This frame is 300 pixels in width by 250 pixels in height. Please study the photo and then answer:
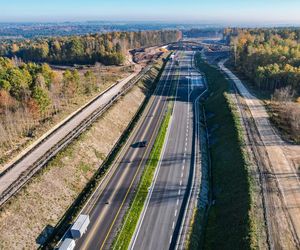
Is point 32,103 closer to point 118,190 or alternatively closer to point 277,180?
point 118,190

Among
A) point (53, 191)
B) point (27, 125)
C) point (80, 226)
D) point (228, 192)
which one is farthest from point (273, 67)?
point (80, 226)

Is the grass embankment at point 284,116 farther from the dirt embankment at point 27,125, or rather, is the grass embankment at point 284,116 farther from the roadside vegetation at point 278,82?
the dirt embankment at point 27,125

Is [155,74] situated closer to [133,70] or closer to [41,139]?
[133,70]

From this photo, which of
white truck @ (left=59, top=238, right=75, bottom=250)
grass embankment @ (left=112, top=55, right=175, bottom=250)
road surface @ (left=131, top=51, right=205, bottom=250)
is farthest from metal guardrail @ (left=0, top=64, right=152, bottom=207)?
road surface @ (left=131, top=51, right=205, bottom=250)

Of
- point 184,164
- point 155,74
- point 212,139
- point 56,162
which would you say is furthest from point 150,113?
point 155,74

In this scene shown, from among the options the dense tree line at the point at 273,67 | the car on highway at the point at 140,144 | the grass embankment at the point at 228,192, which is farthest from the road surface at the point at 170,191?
the dense tree line at the point at 273,67
